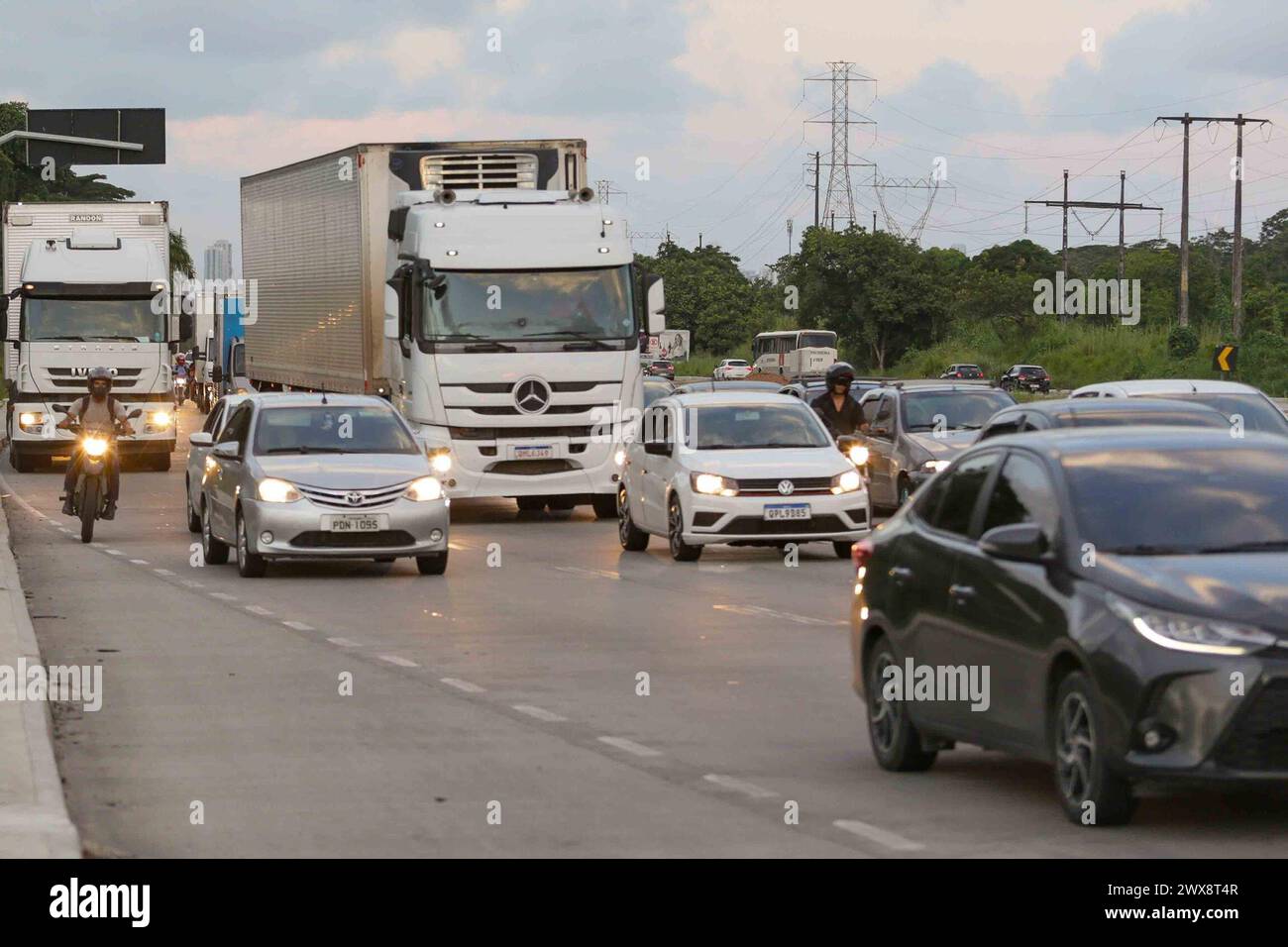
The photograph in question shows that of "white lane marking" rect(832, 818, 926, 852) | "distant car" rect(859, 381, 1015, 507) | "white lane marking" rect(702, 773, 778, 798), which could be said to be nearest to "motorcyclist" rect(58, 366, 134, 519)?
"distant car" rect(859, 381, 1015, 507)

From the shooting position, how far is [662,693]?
1363 cm

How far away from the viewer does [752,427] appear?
969 inches

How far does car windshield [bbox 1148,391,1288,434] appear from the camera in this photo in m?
22.6

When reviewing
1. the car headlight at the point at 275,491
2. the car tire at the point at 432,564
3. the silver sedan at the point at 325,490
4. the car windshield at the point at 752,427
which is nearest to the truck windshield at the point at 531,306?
the car windshield at the point at 752,427

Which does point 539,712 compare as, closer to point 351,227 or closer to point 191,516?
point 191,516

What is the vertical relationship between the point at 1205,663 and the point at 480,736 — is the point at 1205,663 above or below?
above

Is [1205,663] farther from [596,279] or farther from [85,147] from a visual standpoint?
[85,147]

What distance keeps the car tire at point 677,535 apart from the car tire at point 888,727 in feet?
40.9

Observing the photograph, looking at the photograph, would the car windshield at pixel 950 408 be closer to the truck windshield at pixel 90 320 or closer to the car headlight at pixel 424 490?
the car headlight at pixel 424 490

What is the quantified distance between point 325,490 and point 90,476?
604 centimetres

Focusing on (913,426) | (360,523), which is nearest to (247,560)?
(360,523)

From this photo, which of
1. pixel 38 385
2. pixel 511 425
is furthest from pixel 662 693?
pixel 38 385

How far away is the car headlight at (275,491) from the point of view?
70.9ft

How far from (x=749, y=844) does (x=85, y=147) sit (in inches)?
2579
